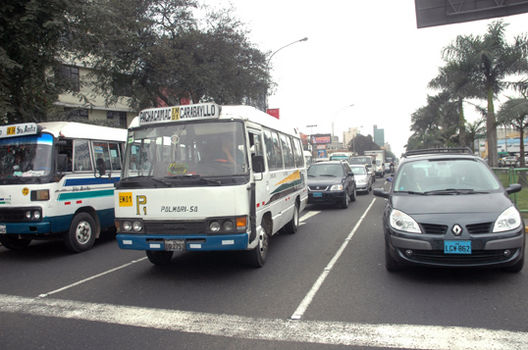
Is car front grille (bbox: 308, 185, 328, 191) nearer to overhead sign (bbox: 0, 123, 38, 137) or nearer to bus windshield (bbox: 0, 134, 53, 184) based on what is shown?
bus windshield (bbox: 0, 134, 53, 184)

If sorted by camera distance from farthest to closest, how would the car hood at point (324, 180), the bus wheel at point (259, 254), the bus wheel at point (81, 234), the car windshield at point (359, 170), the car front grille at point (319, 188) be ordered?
the car windshield at point (359, 170), the car hood at point (324, 180), the car front grille at point (319, 188), the bus wheel at point (81, 234), the bus wheel at point (259, 254)

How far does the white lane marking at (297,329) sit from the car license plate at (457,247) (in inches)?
47.2

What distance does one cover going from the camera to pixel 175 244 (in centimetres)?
545

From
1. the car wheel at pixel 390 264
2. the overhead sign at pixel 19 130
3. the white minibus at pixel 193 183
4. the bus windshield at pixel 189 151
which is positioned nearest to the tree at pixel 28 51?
the overhead sign at pixel 19 130

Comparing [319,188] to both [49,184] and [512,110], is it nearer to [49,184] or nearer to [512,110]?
[49,184]

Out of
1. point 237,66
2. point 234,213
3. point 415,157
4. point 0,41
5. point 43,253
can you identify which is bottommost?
point 43,253

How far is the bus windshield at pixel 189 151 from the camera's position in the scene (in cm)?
566

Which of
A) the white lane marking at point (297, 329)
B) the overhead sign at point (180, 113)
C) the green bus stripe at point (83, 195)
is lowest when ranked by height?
the white lane marking at point (297, 329)

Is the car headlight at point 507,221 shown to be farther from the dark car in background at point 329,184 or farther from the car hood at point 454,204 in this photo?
the dark car in background at point 329,184

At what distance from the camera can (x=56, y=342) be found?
12.6ft

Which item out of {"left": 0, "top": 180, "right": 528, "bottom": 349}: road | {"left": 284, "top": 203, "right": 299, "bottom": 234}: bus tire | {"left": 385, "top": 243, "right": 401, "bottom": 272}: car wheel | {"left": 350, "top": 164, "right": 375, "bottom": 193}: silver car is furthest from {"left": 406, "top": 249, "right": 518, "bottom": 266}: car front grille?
{"left": 350, "top": 164, "right": 375, "bottom": 193}: silver car

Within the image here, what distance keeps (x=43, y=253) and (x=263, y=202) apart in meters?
5.27

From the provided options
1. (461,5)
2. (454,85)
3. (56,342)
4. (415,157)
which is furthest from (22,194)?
(454,85)

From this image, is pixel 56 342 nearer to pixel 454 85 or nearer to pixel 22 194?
pixel 22 194
